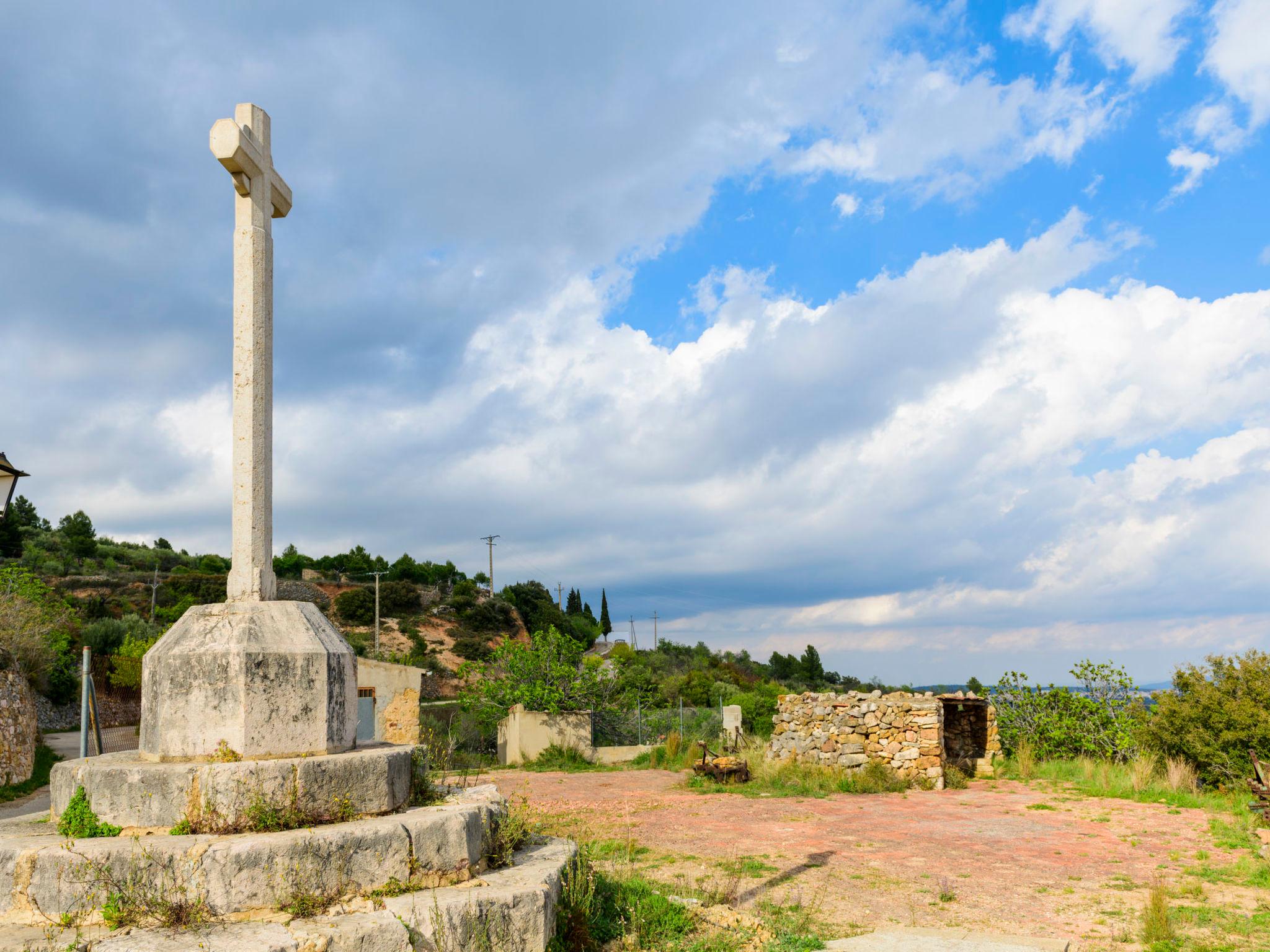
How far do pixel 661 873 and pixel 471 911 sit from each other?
4.15m

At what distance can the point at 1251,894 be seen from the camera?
7.22m

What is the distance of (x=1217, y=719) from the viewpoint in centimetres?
Answer: 1325

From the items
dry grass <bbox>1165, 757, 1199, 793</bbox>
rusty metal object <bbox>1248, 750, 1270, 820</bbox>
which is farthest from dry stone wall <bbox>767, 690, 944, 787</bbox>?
rusty metal object <bbox>1248, 750, 1270, 820</bbox>

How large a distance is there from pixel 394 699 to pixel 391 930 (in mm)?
17074

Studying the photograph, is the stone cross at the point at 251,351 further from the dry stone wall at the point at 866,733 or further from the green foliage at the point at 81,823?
Result: the dry stone wall at the point at 866,733

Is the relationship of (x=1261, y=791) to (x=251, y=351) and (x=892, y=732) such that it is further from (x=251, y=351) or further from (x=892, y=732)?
(x=251, y=351)

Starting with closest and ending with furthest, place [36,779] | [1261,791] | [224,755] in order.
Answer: [224,755] < [1261,791] < [36,779]

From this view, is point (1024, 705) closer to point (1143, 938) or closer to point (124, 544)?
point (1143, 938)

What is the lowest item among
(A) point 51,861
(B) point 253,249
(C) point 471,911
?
(C) point 471,911

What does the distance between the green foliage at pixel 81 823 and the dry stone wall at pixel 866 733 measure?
534 inches

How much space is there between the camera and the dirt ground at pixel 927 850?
6.83 meters

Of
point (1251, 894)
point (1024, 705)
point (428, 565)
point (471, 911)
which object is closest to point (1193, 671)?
point (1024, 705)

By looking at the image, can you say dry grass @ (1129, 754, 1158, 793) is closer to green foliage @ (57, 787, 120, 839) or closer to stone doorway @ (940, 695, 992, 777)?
stone doorway @ (940, 695, 992, 777)

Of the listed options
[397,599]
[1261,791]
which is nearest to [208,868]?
[1261,791]
